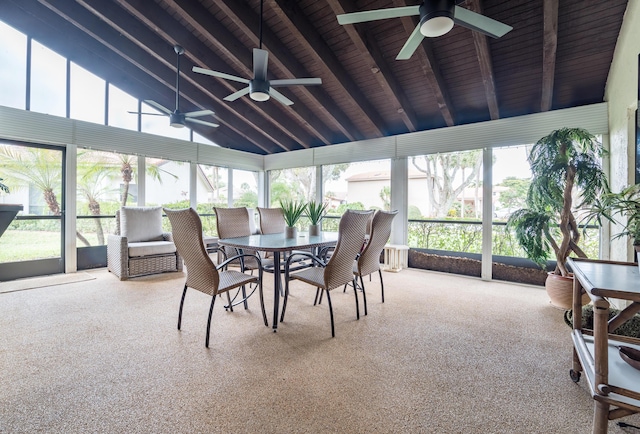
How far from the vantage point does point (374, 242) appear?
2.78 metres

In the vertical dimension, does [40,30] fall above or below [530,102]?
above

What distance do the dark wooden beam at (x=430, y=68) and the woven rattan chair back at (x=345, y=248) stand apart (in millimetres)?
2137

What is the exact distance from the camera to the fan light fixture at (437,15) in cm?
194

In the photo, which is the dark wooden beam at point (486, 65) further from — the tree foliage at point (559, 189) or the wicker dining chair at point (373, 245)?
the wicker dining chair at point (373, 245)

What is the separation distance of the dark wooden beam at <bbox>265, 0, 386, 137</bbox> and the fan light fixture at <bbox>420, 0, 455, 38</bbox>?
182 centimetres

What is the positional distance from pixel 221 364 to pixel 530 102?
16.3 ft

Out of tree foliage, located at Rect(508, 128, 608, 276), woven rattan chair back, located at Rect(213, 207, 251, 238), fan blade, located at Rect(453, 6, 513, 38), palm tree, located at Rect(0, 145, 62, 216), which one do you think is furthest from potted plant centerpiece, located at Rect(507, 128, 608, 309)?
palm tree, located at Rect(0, 145, 62, 216)

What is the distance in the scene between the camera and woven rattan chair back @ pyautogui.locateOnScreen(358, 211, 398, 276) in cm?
268

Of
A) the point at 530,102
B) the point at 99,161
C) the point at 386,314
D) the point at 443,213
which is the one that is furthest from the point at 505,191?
the point at 99,161

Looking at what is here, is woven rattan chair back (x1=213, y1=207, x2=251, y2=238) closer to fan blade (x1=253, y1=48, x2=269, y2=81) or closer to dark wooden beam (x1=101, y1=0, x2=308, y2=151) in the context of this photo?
fan blade (x1=253, y1=48, x2=269, y2=81)

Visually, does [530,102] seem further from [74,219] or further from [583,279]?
[74,219]

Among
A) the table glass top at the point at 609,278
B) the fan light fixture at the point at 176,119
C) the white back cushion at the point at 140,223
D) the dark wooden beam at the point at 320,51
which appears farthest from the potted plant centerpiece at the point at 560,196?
the white back cushion at the point at 140,223

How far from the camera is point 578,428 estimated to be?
54.0 inches

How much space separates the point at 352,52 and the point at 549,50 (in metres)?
2.23
